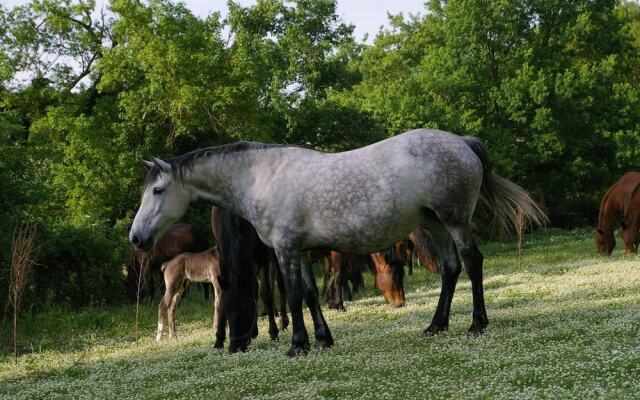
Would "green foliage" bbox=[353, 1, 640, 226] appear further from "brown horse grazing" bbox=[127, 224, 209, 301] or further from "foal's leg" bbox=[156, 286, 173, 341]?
"foal's leg" bbox=[156, 286, 173, 341]

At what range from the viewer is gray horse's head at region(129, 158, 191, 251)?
10.7 meters

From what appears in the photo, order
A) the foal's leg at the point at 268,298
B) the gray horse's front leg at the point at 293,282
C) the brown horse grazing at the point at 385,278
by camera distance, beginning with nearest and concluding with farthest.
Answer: the gray horse's front leg at the point at 293,282
the foal's leg at the point at 268,298
the brown horse grazing at the point at 385,278

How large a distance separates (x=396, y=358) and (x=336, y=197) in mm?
2287

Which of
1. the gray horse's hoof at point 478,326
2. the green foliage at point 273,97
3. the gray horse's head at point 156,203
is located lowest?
the gray horse's hoof at point 478,326

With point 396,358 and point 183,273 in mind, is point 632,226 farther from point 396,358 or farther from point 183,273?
point 396,358

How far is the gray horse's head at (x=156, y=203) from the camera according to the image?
10.7m

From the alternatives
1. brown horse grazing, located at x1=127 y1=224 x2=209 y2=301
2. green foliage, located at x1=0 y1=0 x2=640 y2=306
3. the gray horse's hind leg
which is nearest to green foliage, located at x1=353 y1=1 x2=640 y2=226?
green foliage, located at x1=0 y1=0 x2=640 y2=306

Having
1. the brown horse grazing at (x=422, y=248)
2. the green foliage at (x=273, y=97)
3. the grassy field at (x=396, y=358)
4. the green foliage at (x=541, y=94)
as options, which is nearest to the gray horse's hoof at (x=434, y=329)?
the grassy field at (x=396, y=358)

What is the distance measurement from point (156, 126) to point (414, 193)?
2267cm

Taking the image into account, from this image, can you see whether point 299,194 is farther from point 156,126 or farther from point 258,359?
point 156,126

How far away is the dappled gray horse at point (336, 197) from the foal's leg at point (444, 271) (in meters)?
0.01

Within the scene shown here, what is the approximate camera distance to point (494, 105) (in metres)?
53.5

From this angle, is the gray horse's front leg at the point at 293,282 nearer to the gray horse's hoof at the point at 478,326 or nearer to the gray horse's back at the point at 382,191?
the gray horse's back at the point at 382,191

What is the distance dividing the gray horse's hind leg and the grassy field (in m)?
→ 0.19
